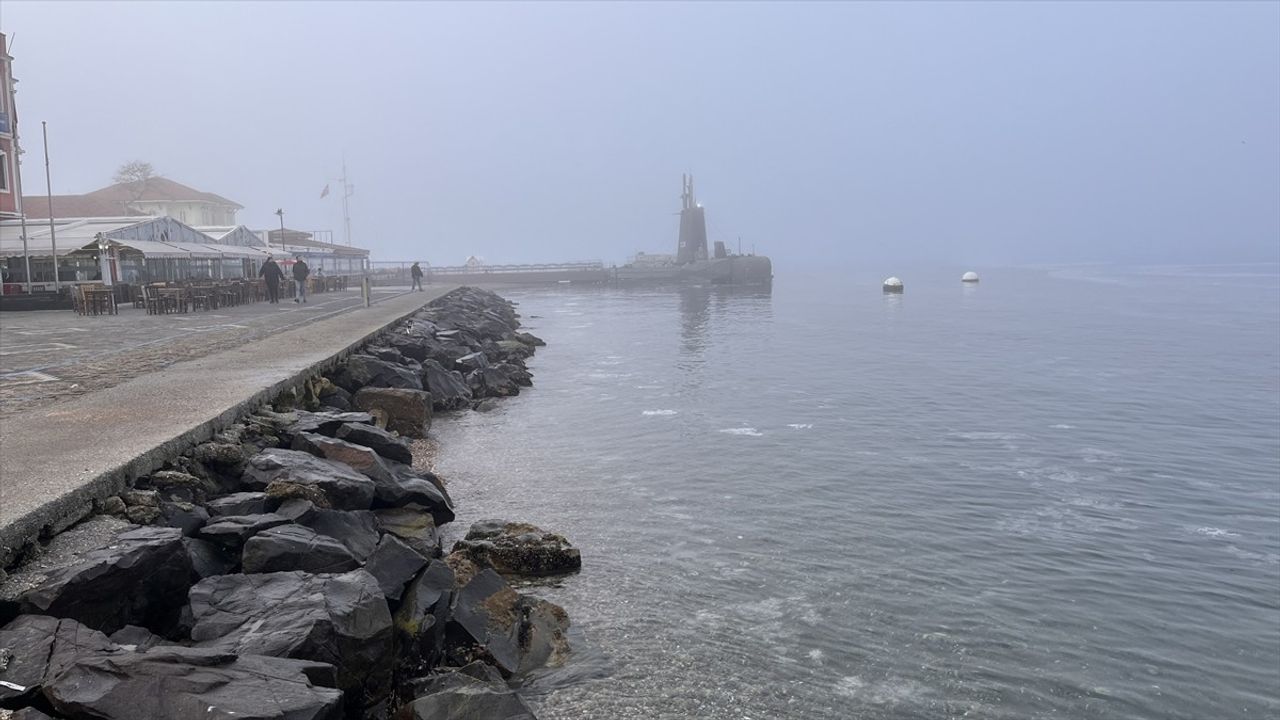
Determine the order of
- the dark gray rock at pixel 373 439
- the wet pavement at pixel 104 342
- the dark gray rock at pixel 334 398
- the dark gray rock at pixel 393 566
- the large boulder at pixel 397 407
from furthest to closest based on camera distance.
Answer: the large boulder at pixel 397 407 < the dark gray rock at pixel 334 398 < the wet pavement at pixel 104 342 < the dark gray rock at pixel 373 439 < the dark gray rock at pixel 393 566

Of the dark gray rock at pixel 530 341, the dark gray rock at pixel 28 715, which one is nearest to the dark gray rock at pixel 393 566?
the dark gray rock at pixel 28 715

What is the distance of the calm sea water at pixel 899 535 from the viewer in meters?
6.98

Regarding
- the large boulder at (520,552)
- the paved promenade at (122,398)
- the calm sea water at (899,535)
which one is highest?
the paved promenade at (122,398)

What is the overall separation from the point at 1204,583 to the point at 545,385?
1589 centimetres

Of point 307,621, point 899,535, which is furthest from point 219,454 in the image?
point 899,535

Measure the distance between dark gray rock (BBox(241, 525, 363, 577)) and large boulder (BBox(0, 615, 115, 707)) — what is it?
1415 millimetres

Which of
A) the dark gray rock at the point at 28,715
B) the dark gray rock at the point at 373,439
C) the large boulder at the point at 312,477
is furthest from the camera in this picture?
the dark gray rock at the point at 373,439

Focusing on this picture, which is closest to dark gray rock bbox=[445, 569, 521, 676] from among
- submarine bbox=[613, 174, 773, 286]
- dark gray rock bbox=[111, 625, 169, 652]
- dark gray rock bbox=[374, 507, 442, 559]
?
dark gray rock bbox=[374, 507, 442, 559]

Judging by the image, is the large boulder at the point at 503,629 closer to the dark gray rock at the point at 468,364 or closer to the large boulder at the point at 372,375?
the large boulder at the point at 372,375

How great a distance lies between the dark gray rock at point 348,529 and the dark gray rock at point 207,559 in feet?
2.41

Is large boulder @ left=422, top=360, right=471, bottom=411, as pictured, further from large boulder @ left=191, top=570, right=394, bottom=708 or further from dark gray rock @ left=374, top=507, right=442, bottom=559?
large boulder @ left=191, top=570, right=394, bottom=708

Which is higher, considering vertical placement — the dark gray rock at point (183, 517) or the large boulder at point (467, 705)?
the dark gray rock at point (183, 517)

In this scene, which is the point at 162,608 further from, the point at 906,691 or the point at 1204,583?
the point at 1204,583

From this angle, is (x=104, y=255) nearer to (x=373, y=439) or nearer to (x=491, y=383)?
(x=491, y=383)
